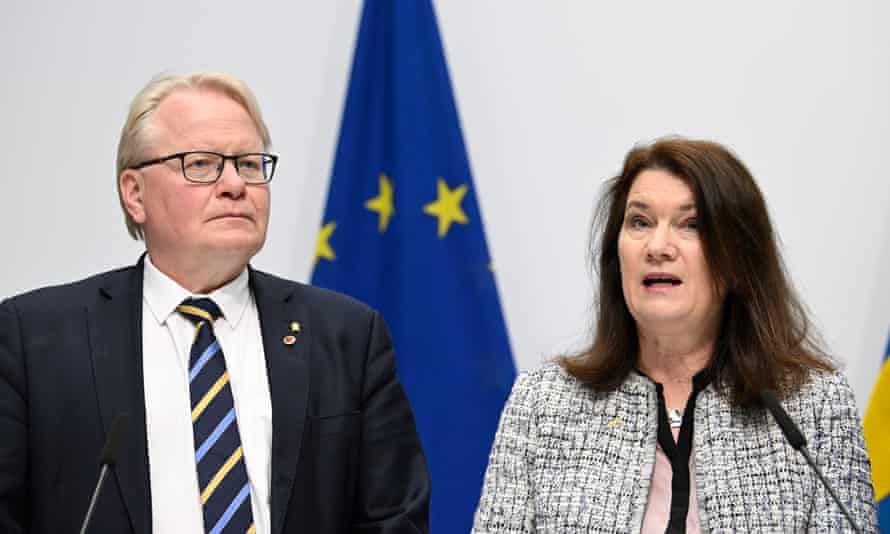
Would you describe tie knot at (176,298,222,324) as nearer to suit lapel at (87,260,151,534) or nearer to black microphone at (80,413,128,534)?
suit lapel at (87,260,151,534)

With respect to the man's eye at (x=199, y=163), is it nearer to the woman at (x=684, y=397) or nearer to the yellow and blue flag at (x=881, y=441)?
the woman at (x=684, y=397)

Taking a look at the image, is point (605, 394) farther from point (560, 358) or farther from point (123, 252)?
point (123, 252)

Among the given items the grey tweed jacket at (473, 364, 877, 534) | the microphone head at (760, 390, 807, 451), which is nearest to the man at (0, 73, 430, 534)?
the grey tweed jacket at (473, 364, 877, 534)

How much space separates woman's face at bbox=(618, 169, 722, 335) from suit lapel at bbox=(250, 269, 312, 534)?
26.3 inches

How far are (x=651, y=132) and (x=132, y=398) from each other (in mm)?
1940

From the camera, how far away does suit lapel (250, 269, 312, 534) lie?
221 cm

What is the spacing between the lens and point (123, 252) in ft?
12.2

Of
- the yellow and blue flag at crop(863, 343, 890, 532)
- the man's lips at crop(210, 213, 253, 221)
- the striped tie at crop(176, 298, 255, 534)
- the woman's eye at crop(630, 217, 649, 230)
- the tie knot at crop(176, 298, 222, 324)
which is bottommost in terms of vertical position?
the yellow and blue flag at crop(863, 343, 890, 532)

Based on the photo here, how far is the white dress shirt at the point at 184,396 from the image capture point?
85.0 inches

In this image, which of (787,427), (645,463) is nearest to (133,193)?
(645,463)

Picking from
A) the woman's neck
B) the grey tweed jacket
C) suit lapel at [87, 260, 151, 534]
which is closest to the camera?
suit lapel at [87, 260, 151, 534]

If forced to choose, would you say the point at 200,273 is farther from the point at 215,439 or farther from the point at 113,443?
the point at 113,443

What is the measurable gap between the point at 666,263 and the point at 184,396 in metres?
0.97

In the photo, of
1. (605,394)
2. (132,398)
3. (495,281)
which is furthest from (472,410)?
(132,398)
